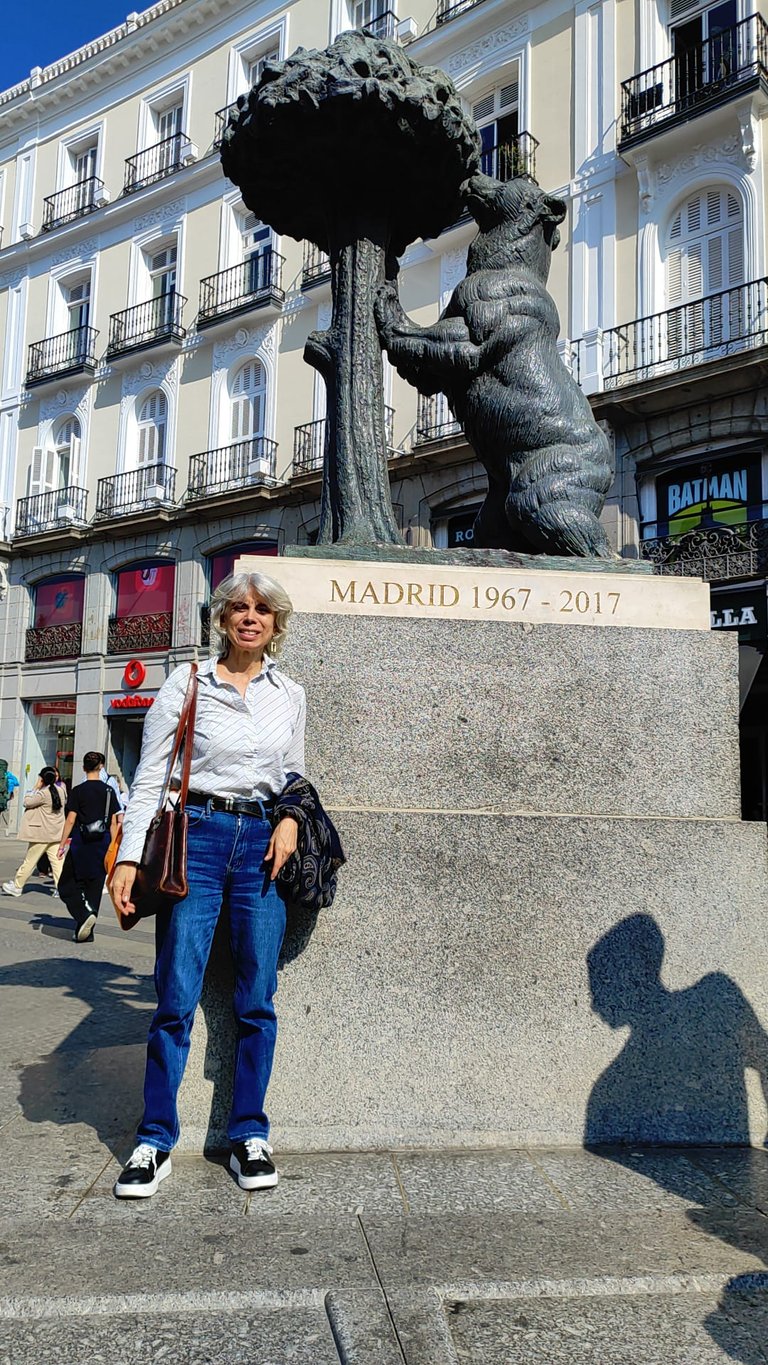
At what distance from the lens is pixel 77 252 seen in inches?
1070

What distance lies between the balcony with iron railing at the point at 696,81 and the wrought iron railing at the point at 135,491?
1233cm

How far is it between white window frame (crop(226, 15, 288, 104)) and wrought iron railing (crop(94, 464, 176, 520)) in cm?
914

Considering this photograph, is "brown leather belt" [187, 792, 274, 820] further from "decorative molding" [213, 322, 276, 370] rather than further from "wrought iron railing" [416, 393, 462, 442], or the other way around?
"decorative molding" [213, 322, 276, 370]

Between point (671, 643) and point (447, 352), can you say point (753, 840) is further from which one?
point (447, 352)

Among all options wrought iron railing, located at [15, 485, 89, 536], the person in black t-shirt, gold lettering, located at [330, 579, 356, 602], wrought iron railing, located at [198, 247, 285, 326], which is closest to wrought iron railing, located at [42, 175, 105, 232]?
wrought iron railing, located at [198, 247, 285, 326]

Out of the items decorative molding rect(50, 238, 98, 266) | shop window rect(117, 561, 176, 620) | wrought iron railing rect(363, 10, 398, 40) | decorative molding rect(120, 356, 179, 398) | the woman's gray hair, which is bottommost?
the woman's gray hair

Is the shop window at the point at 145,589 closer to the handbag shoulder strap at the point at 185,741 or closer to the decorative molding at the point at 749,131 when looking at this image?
the decorative molding at the point at 749,131

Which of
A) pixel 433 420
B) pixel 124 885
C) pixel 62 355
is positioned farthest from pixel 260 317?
pixel 124 885

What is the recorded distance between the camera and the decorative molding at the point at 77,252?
26828 millimetres

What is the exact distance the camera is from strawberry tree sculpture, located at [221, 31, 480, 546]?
4.36 metres

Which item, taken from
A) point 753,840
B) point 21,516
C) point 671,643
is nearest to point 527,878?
point 753,840

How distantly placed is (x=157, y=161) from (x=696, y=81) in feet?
48.2

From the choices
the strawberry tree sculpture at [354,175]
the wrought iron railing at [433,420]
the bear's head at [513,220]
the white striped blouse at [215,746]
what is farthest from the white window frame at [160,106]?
the white striped blouse at [215,746]

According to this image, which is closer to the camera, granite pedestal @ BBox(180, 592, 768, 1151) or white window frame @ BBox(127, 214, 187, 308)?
granite pedestal @ BBox(180, 592, 768, 1151)
